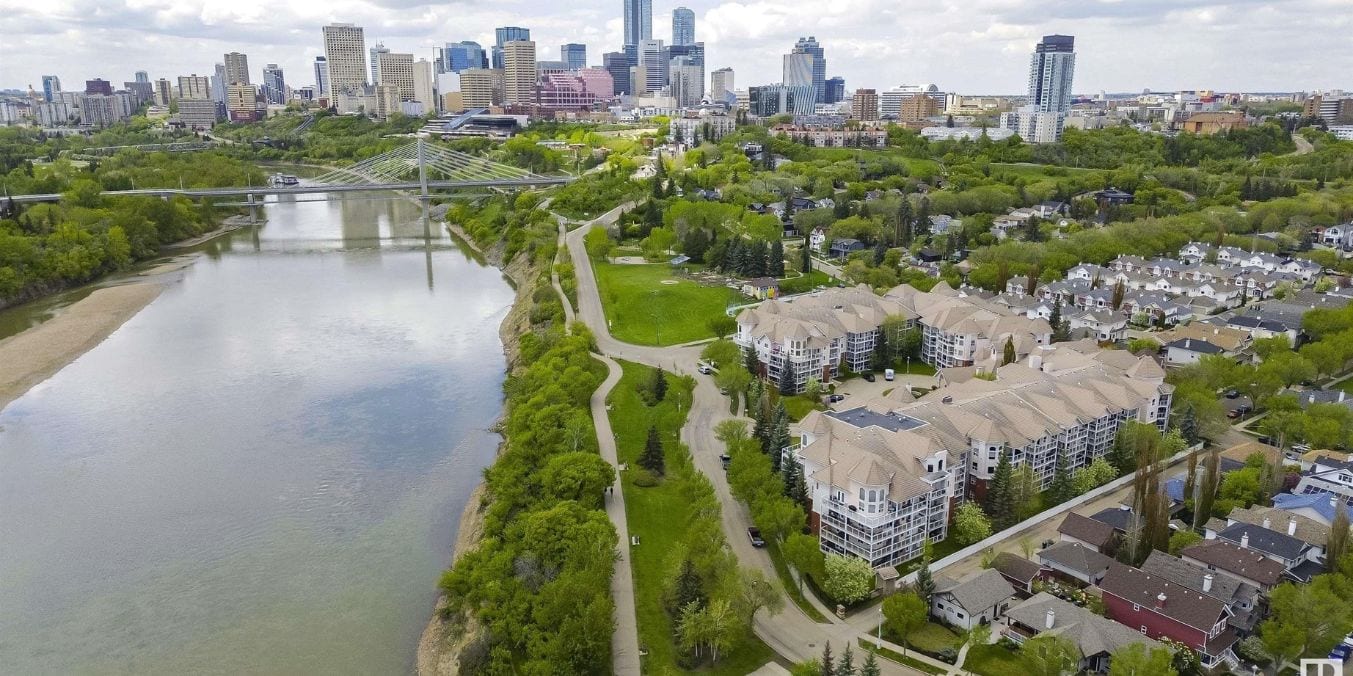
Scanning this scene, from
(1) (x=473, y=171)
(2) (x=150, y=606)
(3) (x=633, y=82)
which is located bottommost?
(2) (x=150, y=606)

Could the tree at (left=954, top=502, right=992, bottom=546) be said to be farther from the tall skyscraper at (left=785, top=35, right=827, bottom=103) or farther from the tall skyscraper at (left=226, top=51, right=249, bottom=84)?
the tall skyscraper at (left=226, top=51, right=249, bottom=84)

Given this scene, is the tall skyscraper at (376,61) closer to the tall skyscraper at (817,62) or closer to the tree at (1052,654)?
the tall skyscraper at (817,62)

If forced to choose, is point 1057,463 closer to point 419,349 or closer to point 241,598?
point 241,598

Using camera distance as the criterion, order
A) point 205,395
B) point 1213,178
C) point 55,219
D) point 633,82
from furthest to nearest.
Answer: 1. point 633,82
2. point 1213,178
3. point 55,219
4. point 205,395

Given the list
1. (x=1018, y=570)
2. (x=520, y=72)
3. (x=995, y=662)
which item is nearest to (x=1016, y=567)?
(x=1018, y=570)

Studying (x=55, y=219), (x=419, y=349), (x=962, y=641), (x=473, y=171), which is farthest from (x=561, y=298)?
(x=473, y=171)

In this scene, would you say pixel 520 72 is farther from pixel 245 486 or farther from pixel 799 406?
pixel 245 486

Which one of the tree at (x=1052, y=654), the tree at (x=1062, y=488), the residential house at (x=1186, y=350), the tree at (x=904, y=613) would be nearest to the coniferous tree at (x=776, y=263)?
the residential house at (x=1186, y=350)
